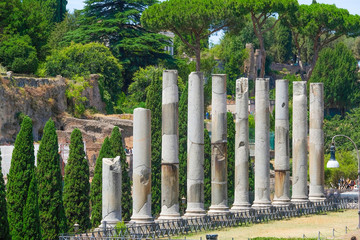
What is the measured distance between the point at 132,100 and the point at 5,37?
12.2 meters

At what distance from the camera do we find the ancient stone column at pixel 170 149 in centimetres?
4159

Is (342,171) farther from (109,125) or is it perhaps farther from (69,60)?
(69,60)

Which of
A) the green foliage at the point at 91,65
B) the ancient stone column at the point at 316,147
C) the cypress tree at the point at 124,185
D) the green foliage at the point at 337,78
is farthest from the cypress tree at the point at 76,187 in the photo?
the green foliage at the point at 337,78

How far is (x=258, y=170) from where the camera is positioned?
1853 inches

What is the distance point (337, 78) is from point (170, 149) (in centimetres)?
5385

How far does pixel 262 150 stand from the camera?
155 ft

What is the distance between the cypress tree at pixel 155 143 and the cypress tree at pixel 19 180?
1190cm

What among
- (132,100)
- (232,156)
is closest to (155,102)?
(232,156)

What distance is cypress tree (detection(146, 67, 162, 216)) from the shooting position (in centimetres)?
4953

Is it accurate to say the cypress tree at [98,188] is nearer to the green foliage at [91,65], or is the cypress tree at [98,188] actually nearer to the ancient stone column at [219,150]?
the ancient stone column at [219,150]

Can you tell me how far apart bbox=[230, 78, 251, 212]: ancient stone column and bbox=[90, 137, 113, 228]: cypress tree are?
5.33m

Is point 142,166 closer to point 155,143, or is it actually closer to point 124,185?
point 124,185

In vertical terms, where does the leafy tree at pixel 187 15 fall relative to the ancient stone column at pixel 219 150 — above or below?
above

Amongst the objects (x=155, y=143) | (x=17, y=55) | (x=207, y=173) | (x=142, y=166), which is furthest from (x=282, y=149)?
(x=17, y=55)
